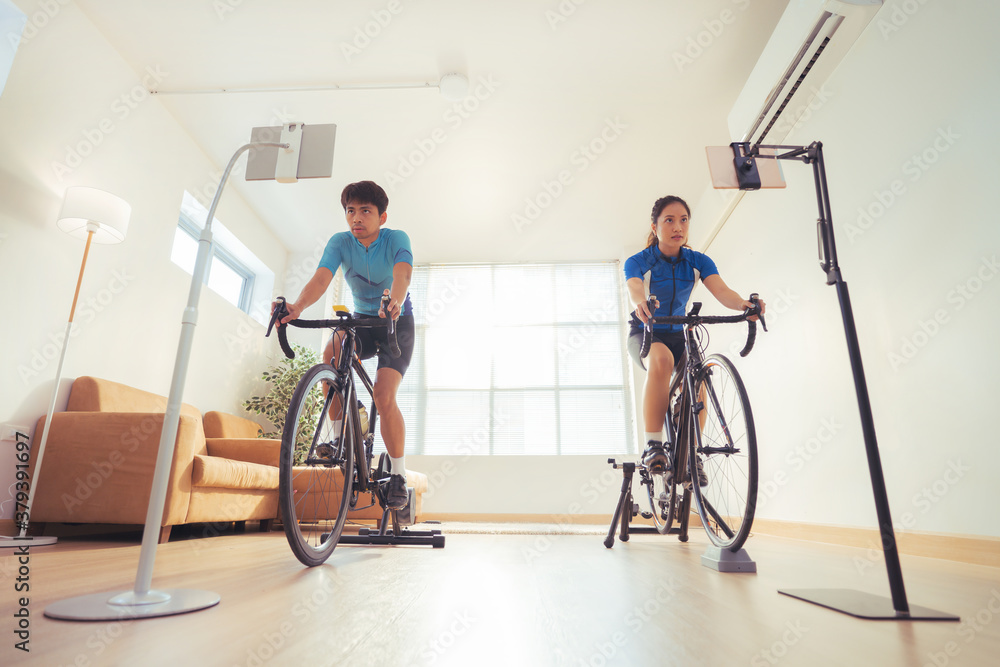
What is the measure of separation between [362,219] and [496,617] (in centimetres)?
157

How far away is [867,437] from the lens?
1073 millimetres

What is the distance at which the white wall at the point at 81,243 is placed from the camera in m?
2.66

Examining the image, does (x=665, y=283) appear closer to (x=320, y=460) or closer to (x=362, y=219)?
(x=362, y=219)

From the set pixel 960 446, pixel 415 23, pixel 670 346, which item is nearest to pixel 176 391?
pixel 670 346

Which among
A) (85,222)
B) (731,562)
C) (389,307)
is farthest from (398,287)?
(85,222)

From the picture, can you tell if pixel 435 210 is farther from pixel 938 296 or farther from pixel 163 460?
pixel 163 460

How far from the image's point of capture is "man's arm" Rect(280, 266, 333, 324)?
5.33ft

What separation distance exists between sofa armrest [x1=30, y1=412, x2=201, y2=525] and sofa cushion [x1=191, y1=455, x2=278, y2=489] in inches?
2.6

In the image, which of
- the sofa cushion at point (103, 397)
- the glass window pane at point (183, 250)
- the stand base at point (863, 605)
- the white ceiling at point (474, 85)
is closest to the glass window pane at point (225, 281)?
the glass window pane at point (183, 250)

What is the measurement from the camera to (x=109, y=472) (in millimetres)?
2436

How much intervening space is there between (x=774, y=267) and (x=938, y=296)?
1.55 metres

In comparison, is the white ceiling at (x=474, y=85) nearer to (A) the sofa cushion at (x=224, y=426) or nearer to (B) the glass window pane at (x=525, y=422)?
(B) the glass window pane at (x=525, y=422)

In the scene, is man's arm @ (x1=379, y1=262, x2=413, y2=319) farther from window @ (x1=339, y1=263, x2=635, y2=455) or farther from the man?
window @ (x1=339, y1=263, x2=635, y2=455)

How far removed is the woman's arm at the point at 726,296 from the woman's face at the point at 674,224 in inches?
7.8
